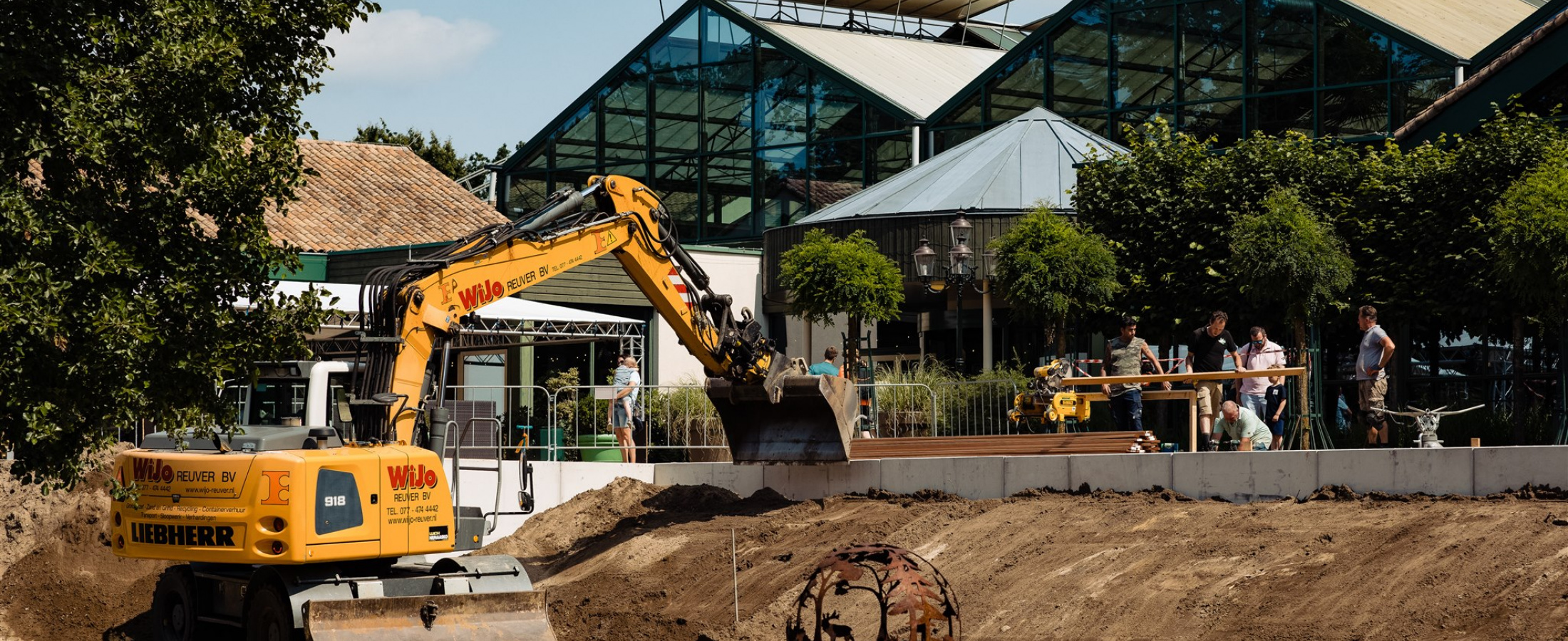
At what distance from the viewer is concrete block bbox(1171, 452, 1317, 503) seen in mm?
13414

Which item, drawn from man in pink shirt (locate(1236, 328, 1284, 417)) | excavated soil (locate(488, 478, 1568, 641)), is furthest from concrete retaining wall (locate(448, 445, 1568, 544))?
man in pink shirt (locate(1236, 328, 1284, 417))

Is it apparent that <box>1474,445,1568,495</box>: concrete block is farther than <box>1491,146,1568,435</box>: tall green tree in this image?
No

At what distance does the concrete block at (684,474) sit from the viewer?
18.9 meters

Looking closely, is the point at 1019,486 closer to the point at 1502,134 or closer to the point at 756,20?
the point at 1502,134

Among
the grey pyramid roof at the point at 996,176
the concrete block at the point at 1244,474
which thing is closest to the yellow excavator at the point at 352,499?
the concrete block at the point at 1244,474

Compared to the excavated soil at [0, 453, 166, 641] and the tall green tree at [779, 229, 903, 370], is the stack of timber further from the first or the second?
the excavated soil at [0, 453, 166, 641]

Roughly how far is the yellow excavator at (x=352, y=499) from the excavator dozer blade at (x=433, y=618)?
1cm

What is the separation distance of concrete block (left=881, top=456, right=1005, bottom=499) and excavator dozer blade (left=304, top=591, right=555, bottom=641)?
216 inches

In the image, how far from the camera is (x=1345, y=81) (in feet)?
86.3

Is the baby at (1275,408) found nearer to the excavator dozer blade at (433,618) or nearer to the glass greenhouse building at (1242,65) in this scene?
the excavator dozer blade at (433,618)

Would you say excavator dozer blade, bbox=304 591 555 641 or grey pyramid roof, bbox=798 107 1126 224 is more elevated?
grey pyramid roof, bbox=798 107 1126 224

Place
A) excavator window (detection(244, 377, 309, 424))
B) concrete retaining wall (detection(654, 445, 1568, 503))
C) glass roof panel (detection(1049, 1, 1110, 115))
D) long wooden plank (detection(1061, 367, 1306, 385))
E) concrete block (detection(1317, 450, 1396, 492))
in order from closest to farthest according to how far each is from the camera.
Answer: concrete retaining wall (detection(654, 445, 1568, 503)) → excavator window (detection(244, 377, 309, 424)) → concrete block (detection(1317, 450, 1396, 492)) → long wooden plank (detection(1061, 367, 1306, 385)) → glass roof panel (detection(1049, 1, 1110, 115))

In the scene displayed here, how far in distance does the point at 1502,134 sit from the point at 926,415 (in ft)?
24.3

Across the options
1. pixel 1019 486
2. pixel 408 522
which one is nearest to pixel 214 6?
pixel 408 522
